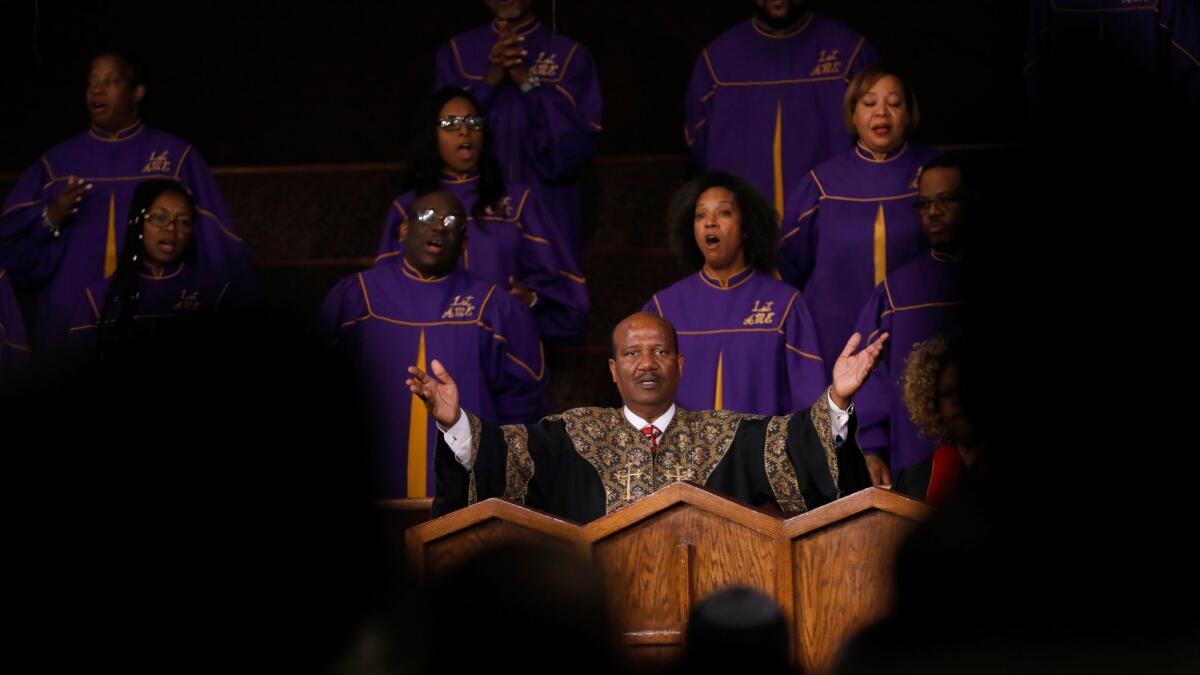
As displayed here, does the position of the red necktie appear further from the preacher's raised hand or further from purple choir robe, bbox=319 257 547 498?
purple choir robe, bbox=319 257 547 498

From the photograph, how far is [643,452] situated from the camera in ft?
15.0

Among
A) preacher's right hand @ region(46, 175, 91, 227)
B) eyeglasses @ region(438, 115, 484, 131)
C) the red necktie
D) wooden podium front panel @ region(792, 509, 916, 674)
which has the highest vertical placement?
eyeglasses @ region(438, 115, 484, 131)

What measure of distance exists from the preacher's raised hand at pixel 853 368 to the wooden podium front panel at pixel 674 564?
3.13 feet

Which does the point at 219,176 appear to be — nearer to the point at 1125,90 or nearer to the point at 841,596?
the point at 841,596

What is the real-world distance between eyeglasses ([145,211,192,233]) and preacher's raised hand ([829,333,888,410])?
10.1 feet

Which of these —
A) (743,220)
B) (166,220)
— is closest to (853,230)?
(743,220)

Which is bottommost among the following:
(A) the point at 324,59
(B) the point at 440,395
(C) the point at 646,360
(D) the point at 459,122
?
(B) the point at 440,395

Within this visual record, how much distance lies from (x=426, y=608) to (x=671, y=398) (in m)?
3.60

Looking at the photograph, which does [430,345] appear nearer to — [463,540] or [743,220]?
[743,220]

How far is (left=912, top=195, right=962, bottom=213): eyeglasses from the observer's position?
213 inches

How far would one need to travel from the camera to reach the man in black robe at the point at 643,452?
13.8ft

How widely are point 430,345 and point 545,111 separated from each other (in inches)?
56.4

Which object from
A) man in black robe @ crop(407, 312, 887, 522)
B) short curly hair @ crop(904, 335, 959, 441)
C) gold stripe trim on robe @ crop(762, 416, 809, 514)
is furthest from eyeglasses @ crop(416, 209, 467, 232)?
short curly hair @ crop(904, 335, 959, 441)

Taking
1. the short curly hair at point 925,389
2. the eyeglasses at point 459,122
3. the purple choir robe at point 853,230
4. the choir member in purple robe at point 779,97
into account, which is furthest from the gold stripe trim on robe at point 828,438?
the choir member in purple robe at point 779,97
